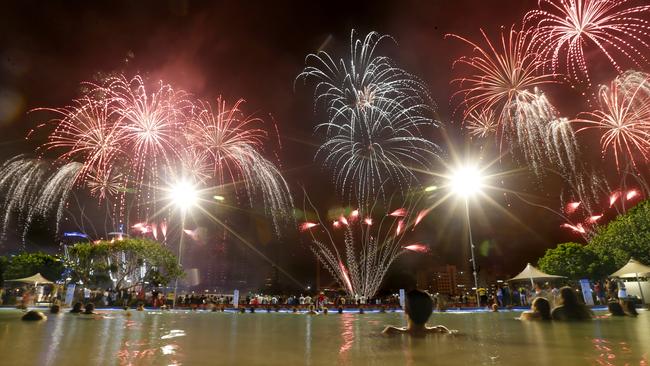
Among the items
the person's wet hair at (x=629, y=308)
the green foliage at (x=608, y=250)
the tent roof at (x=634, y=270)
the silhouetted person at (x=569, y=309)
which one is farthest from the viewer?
the green foliage at (x=608, y=250)

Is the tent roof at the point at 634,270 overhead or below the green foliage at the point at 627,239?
below

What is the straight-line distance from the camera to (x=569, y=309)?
49.6ft

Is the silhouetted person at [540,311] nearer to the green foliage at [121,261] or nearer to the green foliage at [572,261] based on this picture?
the green foliage at [572,261]

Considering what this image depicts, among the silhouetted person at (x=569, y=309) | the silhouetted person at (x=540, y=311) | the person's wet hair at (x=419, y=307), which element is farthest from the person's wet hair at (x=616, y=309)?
the person's wet hair at (x=419, y=307)

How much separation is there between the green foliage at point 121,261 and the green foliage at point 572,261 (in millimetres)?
45817

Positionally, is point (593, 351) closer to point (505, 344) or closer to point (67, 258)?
point (505, 344)

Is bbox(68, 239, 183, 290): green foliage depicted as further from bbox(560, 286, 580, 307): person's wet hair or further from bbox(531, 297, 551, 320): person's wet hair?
bbox(560, 286, 580, 307): person's wet hair

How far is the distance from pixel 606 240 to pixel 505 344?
39.6 meters

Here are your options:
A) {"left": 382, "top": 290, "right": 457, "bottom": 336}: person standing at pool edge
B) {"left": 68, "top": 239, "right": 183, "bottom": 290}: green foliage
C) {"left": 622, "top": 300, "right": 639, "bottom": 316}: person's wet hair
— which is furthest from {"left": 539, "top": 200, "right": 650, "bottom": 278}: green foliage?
{"left": 68, "top": 239, "right": 183, "bottom": 290}: green foliage

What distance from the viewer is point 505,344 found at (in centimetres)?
906

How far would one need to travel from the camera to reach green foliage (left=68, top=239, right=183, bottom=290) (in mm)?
48250

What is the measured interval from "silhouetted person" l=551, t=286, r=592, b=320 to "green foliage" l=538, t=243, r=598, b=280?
3352 cm

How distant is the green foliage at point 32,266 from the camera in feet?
190

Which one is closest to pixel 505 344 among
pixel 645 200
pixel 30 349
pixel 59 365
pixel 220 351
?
pixel 220 351
